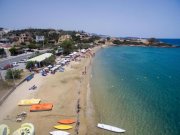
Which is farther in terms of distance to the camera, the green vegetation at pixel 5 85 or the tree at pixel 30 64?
the tree at pixel 30 64

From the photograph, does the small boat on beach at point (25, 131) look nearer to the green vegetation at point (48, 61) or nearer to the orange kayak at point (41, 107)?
the orange kayak at point (41, 107)

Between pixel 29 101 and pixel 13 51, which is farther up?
pixel 13 51

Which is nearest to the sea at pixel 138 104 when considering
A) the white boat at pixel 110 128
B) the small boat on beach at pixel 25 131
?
the white boat at pixel 110 128

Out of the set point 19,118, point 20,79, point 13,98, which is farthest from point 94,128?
point 20,79

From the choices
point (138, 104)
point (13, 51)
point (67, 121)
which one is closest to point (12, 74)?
point (67, 121)

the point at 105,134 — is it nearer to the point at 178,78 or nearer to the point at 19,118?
the point at 19,118

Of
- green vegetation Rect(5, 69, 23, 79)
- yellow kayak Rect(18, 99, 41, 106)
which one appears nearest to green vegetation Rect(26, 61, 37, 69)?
green vegetation Rect(5, 69, 23, 79)

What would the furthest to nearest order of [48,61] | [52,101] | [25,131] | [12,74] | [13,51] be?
1. [13,51]
2. [48,61]
3. [12,74]
4. [52,101]
5. [25,131]

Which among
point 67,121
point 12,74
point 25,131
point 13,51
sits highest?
point 13,51

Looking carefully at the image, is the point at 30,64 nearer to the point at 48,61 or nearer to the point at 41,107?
the point at 48,61

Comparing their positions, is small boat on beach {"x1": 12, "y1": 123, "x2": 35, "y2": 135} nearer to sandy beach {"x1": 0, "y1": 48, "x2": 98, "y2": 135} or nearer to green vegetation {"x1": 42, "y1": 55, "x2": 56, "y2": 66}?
sandy beach {"x1": 0, "y1": 48, "x2": 98, "y2": 135}
